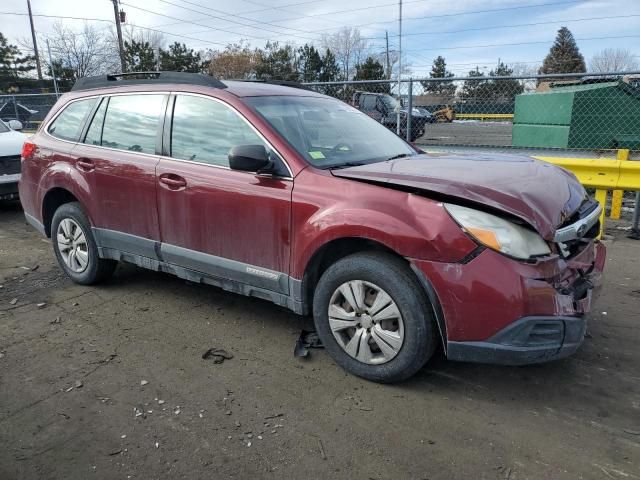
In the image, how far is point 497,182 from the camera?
2.98 meters

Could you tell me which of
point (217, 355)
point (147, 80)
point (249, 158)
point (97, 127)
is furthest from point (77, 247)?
point (249, 158)

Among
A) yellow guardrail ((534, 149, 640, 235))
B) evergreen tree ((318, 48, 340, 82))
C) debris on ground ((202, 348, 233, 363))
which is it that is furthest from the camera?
evergreen tree ((318, 48, 340, 82))

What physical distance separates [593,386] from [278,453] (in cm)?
190

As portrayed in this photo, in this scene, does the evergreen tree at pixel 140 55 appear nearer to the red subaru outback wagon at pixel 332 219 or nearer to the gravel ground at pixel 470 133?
the gravel ground at pixel 470 133

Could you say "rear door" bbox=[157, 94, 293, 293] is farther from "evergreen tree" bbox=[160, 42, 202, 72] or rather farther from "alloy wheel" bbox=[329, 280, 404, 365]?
"evergreen tree" bbox=[160, 42, 202, 72]

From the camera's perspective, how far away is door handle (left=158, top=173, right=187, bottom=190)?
379 cm

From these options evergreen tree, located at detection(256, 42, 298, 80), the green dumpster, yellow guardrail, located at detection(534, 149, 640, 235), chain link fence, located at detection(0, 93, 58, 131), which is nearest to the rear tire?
yellow guardrail, located at detection(534, 149, 640, 235)

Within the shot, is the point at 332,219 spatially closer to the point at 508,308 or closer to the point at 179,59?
the point at 508,308

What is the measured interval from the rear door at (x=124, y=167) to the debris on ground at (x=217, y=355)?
1.02 metres

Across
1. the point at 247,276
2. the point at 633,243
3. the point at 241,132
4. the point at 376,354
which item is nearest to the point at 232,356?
the point at 247,276

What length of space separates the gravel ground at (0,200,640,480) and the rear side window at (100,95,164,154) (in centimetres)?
139

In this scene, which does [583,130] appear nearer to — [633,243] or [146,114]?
[633,243]

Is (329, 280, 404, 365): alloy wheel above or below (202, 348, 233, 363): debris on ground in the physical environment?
above

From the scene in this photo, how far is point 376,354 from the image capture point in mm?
3113
